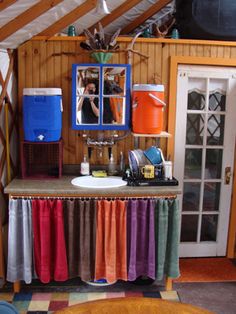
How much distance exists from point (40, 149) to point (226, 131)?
5.67ft

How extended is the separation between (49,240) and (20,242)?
223 millimetres

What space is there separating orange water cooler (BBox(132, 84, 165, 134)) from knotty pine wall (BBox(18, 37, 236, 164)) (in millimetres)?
290

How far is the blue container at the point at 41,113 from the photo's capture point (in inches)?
108

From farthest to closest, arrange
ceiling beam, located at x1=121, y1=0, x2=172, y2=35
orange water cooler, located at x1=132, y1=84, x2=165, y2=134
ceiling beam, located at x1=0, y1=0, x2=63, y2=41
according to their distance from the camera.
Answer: ceiling beam, located at x1=121, y1=0, x2=172, y2=35 → orange water cooler, located at x1=132, y1=84, x2=165, y2=134 → ceiling beam, located at x1=0, y1=0, x2=63, y2=41

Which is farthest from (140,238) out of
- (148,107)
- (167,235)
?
(148,107)

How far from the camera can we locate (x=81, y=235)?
2.61m

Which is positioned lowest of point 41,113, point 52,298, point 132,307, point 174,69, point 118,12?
point 52,298

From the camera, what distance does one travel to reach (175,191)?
8.59 feet

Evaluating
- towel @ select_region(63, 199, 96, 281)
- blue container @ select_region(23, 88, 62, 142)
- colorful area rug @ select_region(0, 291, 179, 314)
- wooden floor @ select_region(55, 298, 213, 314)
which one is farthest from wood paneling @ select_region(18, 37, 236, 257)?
wooden floor @ select_region(55, 298, 213, 314)

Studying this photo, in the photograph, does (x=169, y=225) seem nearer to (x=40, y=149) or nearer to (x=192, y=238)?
(x=192, y=238)

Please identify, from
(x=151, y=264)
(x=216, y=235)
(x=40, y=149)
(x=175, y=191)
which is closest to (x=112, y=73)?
(x=40, y=149)

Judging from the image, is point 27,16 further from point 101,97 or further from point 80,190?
point 80,190

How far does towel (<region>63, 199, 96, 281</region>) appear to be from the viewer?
258 cm

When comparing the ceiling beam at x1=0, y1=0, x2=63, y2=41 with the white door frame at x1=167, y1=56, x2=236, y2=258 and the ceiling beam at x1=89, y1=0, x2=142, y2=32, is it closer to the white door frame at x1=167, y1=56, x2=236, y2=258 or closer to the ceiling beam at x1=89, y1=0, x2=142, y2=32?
the ceiling beam at x1=89, y1=0, x2=142, y2=32
